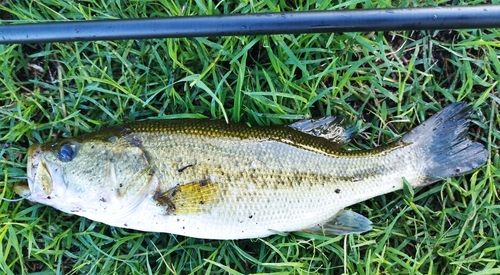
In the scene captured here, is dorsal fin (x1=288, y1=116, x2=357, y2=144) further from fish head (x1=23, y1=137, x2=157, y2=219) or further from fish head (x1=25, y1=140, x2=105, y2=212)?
fish head (x1=25, y1=140, x2=105, y2=212)

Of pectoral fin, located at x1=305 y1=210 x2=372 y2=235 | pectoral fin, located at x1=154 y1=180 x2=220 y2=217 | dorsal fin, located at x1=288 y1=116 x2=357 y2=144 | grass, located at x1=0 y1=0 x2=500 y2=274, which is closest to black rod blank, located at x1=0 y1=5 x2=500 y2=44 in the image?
grass, located at x1=0 y1=0 x2=500 y2=274

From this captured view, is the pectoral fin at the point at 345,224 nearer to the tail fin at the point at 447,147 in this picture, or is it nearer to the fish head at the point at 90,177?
the tail fin at the point at 447,147

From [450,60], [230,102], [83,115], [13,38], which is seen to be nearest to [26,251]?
[83,115]

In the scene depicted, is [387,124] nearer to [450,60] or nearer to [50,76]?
[450,60]

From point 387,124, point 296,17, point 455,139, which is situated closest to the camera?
point 296,17

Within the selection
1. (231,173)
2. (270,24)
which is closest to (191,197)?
(231,173)

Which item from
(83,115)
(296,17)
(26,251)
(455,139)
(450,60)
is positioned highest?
(296,17)

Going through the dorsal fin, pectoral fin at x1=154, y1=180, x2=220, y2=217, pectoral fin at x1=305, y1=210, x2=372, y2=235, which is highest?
the dorsal fin
